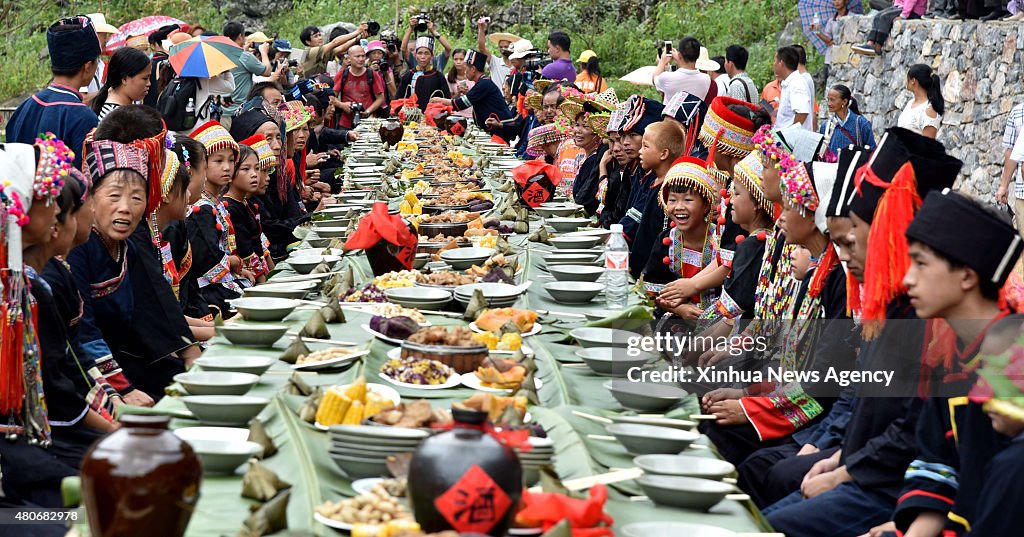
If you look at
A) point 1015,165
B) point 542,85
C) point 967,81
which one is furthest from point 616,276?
point 967,81

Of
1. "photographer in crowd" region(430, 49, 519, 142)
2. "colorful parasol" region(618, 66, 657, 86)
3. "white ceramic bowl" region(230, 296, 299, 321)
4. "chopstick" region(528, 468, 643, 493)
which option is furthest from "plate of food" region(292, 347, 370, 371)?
"colorful parasol" region(618, 66, 657, 86)

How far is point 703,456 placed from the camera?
2613 mm

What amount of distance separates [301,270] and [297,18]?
2176cm

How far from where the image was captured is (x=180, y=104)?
8.14 metres

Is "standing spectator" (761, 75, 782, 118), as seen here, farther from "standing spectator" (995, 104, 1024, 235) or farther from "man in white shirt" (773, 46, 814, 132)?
"standing spectator" (995, 104, 1024, 235)

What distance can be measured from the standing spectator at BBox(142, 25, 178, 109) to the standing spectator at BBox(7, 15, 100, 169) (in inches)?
119

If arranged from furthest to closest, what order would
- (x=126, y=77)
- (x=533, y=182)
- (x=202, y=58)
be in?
(x=202, y=58), (x=533, y=182), (x=126, y=77)

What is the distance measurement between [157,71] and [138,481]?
810 centimetres

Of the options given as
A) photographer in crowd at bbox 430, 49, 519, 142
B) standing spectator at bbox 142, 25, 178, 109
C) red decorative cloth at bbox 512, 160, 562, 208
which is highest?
standing spectator at bbox 142, 25, 178, 109

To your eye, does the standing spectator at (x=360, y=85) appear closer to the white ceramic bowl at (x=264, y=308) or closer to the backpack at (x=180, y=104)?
the backpack at (x=180, y=104)

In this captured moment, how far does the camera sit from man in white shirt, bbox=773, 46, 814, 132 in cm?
1157

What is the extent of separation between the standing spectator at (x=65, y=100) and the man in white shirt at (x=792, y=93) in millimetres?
7478

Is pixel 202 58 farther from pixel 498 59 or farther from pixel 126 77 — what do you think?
pixel 498 59

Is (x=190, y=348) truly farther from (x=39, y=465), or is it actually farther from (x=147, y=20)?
(x=147, y=20)
